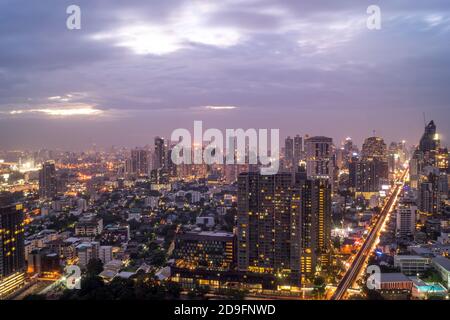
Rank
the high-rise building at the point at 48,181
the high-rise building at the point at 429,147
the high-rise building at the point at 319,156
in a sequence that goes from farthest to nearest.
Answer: the high-rise building at the point at 48,181 → the high-rise building at the point at 429,147 → the high-rise building at the point at 319,156

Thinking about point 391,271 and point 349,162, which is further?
point 349,162

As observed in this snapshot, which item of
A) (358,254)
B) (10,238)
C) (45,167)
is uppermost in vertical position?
(45,167)

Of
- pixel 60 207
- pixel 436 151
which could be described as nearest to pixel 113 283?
pixel 60 207

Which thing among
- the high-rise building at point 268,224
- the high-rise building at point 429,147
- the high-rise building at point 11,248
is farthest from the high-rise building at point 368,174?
the high-rise building at point 11,248

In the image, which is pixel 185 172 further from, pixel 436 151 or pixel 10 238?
pixel 10 238

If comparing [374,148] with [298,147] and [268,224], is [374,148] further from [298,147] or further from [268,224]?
[268,224]

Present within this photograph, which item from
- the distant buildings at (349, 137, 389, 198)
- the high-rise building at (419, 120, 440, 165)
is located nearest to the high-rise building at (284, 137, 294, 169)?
the high-rise building at (419, 120, 440, 165)

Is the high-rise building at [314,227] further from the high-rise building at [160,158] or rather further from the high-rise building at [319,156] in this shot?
the high-rise building at [160,158]
